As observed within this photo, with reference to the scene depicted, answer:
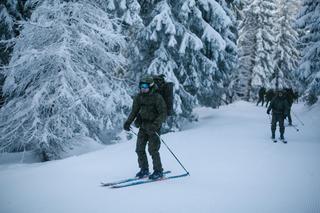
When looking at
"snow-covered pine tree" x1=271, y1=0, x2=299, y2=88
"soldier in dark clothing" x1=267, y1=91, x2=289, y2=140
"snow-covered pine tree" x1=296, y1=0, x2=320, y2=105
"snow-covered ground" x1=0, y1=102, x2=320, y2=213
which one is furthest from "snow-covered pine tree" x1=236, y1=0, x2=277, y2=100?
"snow-covered ground" x1=0, y1=102, x2=320, y2=213

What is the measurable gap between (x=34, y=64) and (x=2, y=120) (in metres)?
2.33

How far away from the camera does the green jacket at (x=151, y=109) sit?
670 cm

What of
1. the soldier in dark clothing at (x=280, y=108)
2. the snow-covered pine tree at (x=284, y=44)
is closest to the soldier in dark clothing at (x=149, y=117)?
the soldier in dark clothing at (x=280, y=108)

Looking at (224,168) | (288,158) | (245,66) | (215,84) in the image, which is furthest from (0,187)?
(245,66)

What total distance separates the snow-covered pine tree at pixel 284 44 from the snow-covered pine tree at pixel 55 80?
33.0 metres

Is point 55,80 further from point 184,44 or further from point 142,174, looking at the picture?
point 184,44

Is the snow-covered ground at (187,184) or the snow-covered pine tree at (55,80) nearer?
the snow-covered ground at (187,184)

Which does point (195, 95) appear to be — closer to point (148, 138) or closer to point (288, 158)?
point (288, 158)

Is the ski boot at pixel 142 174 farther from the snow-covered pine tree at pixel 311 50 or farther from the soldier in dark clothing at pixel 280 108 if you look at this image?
the snow-covered pine tree at pixel 311 50

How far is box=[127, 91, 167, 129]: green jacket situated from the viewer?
22.0 feet

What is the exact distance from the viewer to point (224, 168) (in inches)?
319

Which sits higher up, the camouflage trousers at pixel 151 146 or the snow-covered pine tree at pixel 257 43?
the snow-covered pine tree at pixel 257 43

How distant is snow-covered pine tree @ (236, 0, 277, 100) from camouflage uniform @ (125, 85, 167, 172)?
3395 centimetres

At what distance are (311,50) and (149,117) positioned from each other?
17.8 meters
